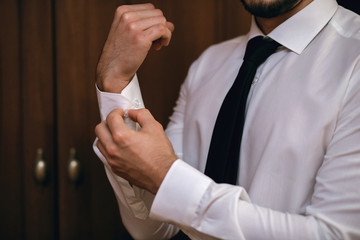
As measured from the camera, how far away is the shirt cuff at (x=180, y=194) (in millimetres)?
684

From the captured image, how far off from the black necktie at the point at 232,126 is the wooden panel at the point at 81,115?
52 cm

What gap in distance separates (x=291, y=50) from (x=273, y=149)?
0.27 m

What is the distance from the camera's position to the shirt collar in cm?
88

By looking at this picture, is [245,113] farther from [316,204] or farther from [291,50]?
[316,204]

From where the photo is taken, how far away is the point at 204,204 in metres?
0.68

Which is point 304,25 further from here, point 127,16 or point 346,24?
point 127,16

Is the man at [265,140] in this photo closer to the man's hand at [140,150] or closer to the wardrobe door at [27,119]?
the man's hand at [140,150]

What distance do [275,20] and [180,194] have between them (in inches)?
23.2

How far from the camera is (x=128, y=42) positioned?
2.84ft

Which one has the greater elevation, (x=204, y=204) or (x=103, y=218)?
(x=204, y=204)

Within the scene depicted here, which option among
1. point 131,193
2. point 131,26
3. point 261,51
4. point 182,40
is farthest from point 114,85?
point 182,40

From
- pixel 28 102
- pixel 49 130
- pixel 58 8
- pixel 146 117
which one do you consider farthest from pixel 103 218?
pixel 58 8

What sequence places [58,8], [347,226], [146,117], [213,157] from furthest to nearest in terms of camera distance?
[58,8], [213,157], [146,117], [347,226]

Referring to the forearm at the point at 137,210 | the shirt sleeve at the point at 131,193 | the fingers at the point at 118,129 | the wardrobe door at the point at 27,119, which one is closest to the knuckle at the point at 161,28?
the shirt sleeve at the point at 131,193
